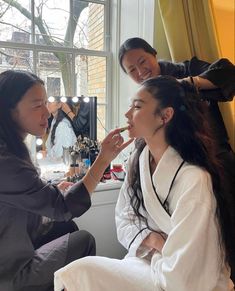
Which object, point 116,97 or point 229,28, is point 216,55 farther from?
point 116,97

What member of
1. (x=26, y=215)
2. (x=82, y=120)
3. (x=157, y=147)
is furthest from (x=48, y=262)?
(x=82, y=120)

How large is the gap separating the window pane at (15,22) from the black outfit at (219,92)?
958 mm

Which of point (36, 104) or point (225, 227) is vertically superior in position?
point (36, 104)

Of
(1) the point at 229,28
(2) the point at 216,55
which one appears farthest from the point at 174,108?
(1) the point at 229,28

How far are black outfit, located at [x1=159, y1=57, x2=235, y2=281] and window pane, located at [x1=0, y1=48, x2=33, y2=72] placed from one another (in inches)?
36.0

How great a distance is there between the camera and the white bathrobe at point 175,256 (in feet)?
2.91

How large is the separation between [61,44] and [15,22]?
31cm

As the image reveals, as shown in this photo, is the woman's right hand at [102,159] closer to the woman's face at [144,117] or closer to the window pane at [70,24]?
the woman's face at [144,117]

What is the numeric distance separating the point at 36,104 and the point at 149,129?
440mm

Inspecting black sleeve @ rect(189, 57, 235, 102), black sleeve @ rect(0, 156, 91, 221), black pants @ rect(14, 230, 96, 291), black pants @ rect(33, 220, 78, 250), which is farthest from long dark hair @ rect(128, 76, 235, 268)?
black pants @ rect(33, 220, 78, 250)

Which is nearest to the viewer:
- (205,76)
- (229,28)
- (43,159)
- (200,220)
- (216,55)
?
(200,220)

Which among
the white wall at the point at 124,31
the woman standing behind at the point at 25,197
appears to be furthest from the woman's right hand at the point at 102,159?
the white wall at the point at 124,31

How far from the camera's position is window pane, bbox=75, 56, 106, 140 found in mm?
2020

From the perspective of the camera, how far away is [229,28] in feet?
6.31
